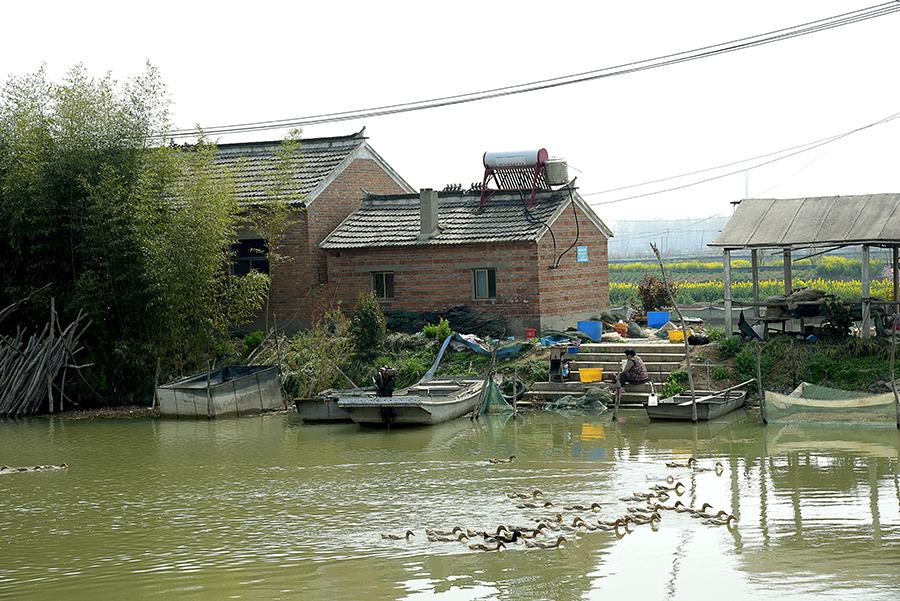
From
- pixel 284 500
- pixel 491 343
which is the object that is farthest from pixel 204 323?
pixel 284 500

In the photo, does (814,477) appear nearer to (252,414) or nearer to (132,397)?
(252,414)

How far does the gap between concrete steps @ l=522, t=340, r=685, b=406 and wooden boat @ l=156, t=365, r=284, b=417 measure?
620cm

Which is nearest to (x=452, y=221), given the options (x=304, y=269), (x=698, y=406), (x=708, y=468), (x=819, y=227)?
(x=304, y=269)

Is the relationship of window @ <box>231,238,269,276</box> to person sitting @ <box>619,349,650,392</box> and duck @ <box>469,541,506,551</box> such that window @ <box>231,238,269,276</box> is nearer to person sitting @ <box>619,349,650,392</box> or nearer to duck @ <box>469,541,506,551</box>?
person sitting @ <box>619,349,650,392</box>

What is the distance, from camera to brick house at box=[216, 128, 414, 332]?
1057 inches

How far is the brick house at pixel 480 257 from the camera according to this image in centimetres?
2464

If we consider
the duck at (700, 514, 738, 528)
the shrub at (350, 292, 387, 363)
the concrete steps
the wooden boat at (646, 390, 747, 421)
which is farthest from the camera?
the shrub at (350, 292, 387, 363)

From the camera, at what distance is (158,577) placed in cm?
953

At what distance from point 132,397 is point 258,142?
388 inches

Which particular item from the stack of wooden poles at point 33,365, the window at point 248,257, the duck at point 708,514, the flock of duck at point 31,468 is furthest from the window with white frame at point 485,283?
the duck at point 708,514

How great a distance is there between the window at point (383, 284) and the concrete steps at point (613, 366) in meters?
6.59

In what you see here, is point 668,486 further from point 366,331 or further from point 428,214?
point 428,214

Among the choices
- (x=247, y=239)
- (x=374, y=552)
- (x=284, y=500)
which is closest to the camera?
(x=374, y=552)

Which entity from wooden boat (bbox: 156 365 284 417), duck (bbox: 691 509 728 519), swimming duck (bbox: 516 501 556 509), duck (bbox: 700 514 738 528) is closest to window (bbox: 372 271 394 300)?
wooden boat (bbox: 156 365 284 417)
